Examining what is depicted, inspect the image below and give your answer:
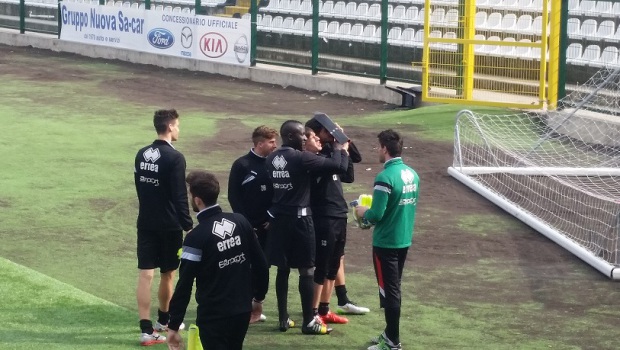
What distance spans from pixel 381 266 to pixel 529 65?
Answer: 1198cm

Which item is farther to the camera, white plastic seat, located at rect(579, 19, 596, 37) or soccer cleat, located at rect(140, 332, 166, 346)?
white plastic seat, located at rect(579, 19, 596, 37)

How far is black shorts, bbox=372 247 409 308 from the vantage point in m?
8.66

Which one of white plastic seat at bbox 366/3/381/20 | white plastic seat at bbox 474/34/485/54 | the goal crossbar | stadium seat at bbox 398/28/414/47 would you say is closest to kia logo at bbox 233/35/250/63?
white plastic seat at bbox 366/3/381/20

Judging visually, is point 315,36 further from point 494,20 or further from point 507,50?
point 507,50

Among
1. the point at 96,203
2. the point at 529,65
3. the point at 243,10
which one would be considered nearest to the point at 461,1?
the point at 529,65

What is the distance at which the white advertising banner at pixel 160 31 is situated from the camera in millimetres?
26328

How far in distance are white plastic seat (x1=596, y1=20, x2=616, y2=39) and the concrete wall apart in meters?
4.77

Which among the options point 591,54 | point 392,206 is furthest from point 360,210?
point 591,54

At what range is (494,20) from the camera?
22000 mm

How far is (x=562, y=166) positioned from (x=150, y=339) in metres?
8.82

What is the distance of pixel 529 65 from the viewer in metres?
19.9

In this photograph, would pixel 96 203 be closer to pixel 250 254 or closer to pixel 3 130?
pixel 3 130

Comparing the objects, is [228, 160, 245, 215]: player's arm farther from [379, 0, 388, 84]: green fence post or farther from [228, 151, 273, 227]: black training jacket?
[379, 0, 388, 84]: green fence post

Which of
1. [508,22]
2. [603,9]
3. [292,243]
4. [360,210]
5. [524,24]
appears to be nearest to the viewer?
[360,210]
